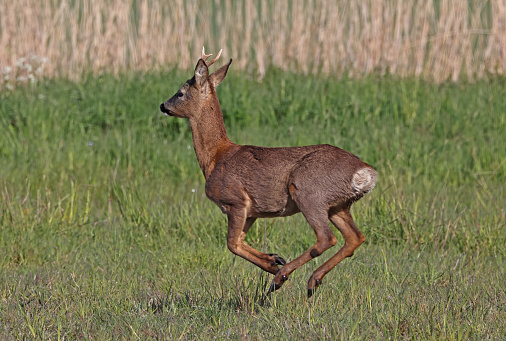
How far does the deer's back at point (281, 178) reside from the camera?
397 centimetres

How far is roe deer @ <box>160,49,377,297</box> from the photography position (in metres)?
3.95

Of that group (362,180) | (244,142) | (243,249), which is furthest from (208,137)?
A: (244,142)

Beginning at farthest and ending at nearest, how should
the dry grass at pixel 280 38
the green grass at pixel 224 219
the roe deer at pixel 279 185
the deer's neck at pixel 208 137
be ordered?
1. the dry grass at pixel 280 38
2. the deer's neck at pixel 208 137
3. the green grass at pixel 224 219
4. the roe deer at pixel 279 185

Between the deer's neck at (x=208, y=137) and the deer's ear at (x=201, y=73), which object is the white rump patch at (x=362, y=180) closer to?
the deer's neck at (x=208, y=137)

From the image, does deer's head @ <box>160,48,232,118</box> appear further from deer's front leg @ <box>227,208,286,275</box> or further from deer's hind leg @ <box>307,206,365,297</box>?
deer's hind leg @ <box>307,206,365,297</box>

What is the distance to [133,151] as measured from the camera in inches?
320

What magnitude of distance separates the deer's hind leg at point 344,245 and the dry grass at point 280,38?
23.5 feet

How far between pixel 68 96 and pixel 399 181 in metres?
4.67

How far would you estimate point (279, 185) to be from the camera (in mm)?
4074

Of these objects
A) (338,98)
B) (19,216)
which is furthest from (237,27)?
(19,216)

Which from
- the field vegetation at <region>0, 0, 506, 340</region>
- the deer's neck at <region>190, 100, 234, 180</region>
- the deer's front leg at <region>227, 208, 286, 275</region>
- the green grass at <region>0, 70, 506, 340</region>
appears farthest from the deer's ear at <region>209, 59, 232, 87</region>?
the field vegetation at <region>0, 0, 506, 340</region>

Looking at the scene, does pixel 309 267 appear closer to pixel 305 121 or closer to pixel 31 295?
pixel 31 295

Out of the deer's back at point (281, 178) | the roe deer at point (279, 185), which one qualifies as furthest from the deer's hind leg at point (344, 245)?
the deer's back at point (281, 178)

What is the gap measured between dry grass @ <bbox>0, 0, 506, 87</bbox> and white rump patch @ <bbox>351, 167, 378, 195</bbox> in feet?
23.9
